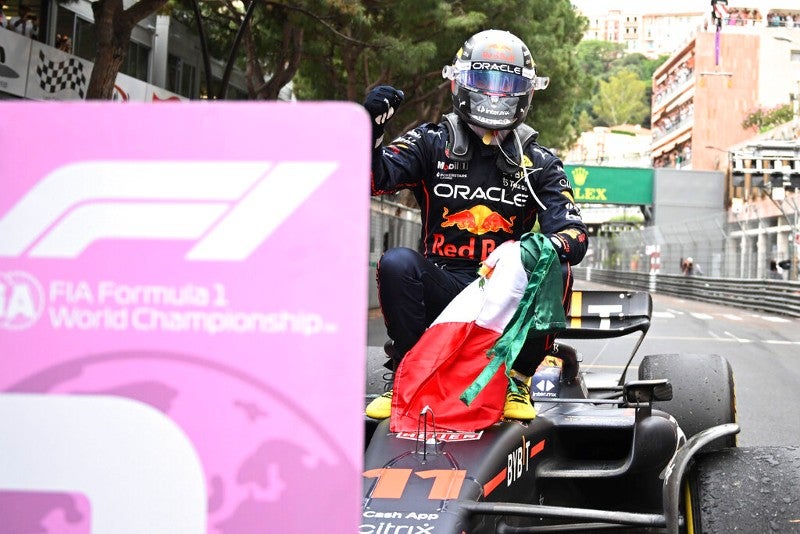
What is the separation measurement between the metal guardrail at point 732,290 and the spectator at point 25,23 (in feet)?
60.8

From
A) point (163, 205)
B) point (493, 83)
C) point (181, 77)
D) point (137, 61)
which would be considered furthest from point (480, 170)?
point (181, 77)

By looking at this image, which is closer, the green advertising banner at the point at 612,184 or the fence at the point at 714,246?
the fence at the point at 714,246

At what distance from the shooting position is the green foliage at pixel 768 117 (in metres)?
72.4

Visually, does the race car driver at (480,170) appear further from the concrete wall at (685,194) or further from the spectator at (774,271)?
the concrete wall at (685,194)

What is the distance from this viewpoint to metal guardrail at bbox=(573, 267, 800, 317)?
96.1 ft

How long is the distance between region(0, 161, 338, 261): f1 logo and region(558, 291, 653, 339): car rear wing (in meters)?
3.52

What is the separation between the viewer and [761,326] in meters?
22.9

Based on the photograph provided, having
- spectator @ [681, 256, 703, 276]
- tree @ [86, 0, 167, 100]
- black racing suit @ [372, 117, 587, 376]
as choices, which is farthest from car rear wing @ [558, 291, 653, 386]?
spectator @ [681, 256, 703, 276]

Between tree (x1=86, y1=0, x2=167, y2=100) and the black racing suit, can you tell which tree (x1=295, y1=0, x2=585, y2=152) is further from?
the black racing suit

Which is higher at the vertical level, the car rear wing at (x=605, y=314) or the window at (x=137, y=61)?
the window at (x=137, y=61)

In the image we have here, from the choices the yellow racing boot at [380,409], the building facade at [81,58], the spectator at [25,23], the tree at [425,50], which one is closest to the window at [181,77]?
the building facade at [81,58]

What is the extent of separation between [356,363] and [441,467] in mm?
1724

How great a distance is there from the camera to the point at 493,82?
4.31m

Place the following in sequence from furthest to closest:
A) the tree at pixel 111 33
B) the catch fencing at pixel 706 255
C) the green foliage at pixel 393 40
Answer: the catch fencing at pixel 706 255 < the green foliage at pixel 393 40 < the tree at pixel 111 33
